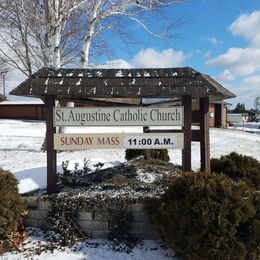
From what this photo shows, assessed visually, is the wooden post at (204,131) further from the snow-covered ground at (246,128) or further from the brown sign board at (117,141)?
the snow-covered ground at (246,128)

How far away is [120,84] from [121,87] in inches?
2.8

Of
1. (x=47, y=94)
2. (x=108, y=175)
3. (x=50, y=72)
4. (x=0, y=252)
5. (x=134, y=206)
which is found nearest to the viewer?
(x=0, y=252)

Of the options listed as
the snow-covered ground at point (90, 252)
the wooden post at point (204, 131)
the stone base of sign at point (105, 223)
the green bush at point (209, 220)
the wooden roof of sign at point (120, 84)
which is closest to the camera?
the green bush at point (209, 220)

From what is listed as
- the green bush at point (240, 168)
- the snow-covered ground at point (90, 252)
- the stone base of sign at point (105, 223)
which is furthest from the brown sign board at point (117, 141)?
the snow-covered ground at point (90, 252)

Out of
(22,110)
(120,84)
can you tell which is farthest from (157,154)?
(22,110)

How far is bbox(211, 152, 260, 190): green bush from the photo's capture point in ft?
18.4

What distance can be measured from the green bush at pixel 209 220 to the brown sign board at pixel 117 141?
1.04 metres

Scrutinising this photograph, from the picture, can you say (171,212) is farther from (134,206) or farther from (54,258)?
(54,258)

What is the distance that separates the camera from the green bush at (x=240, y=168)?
562cm

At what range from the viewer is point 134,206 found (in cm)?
462

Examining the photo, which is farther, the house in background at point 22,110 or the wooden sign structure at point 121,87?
the house in background at point 22,110

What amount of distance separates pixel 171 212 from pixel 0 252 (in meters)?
2.08

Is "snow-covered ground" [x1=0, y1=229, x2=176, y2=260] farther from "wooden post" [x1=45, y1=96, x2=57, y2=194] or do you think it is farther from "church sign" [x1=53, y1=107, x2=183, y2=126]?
"church sign" [x1=53, y1=107, x2=183, y2=126]

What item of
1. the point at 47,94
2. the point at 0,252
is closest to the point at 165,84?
the point at 47,94
